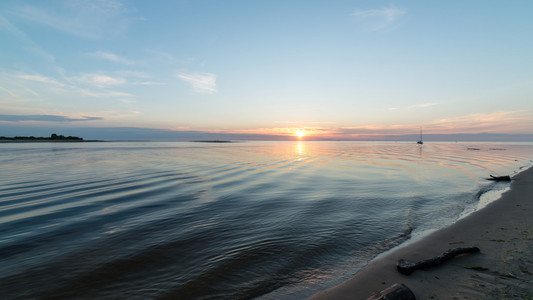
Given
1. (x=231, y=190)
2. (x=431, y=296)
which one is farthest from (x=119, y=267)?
(x=231, y=190)

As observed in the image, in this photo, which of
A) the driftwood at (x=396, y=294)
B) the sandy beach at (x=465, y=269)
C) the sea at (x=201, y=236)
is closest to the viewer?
the driftwood at (x=396, y=294)

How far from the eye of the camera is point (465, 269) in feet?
16.4

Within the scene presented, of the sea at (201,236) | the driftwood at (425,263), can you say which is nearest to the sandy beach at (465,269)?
the driftwood at (425,263)

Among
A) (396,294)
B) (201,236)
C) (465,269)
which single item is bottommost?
(201,236)

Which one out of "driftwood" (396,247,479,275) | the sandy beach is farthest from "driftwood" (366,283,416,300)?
"driftwood" (396,247,479,275)

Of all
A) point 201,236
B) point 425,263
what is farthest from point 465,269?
point 201,236

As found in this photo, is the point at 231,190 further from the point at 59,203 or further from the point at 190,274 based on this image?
the point at 190,274

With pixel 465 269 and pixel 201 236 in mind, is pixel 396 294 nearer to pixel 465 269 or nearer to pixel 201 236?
pixel 465 269

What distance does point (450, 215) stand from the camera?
9.49m

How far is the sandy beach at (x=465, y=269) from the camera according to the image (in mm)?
4246

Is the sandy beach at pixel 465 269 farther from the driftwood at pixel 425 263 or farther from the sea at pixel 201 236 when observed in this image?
the sea at pixel 201 236

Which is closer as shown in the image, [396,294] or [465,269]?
[396,294]

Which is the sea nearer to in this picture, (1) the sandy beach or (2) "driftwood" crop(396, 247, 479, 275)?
(1) the sandy beach

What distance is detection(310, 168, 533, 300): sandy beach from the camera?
425 centimetres
